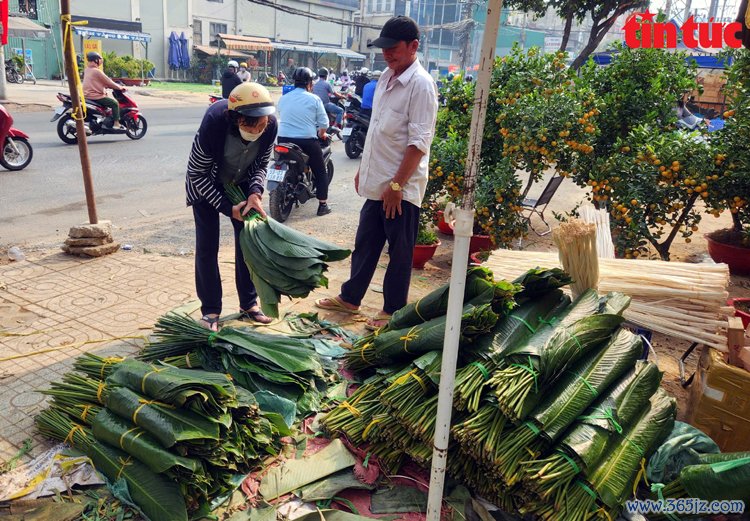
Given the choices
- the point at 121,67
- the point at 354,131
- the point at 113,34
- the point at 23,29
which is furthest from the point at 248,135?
the point at 113,34

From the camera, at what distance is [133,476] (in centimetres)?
236

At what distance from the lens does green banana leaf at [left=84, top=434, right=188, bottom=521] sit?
2.26 m

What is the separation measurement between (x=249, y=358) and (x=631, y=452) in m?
1.87

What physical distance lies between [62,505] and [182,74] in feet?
126

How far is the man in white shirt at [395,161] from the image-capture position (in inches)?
146

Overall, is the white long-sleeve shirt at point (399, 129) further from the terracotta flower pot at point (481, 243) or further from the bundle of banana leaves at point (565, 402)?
the terracotta flower pot at point (481, 243)

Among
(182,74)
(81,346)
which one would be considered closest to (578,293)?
(81,346)

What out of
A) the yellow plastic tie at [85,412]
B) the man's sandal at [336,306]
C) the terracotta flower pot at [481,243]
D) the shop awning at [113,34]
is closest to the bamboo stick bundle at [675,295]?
the man's sandal at [336,306]

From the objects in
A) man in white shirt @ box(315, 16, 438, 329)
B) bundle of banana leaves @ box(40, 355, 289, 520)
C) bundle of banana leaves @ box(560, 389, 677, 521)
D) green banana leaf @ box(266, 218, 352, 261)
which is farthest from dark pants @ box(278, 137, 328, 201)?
bundle of banana leaves @ box(560, 389, 677, 521)

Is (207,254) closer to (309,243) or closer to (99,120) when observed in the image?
(309,243)

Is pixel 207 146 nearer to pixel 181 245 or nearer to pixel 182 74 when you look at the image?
pixel 181 245

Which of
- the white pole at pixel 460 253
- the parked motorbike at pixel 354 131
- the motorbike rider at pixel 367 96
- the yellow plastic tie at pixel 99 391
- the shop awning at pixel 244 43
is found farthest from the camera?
the shop awning at pixel 244 43

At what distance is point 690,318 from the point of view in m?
3.10

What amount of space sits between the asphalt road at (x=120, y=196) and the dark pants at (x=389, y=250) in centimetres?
224
